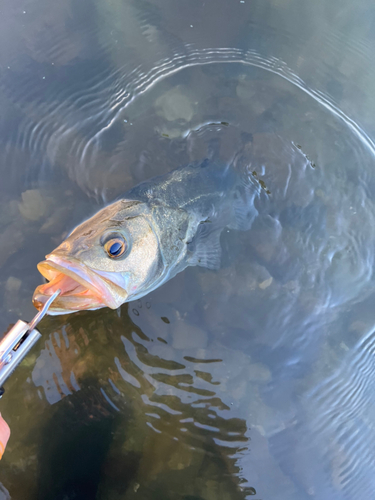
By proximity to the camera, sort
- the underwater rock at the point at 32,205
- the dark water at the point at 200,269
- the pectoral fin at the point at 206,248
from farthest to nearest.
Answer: the underwater rock at the point at 32,205 < the pectoral fin at the point at 206,248 < the dark water at the point at 200,269

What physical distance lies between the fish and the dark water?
0.97 ft

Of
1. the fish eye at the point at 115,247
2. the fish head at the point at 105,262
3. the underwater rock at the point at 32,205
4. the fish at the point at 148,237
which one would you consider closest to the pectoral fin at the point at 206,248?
the fish at the point at 148,237

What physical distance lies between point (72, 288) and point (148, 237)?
2.77 feet

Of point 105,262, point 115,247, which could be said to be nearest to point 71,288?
point 105,262

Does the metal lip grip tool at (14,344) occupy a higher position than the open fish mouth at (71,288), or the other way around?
the open fish mouth at (71,288)

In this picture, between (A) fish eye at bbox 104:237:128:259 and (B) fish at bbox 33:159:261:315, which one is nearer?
(B) fish at bbox 33:159:261:315

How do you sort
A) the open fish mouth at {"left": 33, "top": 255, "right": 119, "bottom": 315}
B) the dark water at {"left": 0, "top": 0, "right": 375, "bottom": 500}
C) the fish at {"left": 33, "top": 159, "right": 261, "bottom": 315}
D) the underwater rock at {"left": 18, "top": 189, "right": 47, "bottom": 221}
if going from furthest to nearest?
the underwater rock at {"left": 18, "top": 189, "right": 47, "bottom": 221} < the dark water at {"left": 0, "top": 0, "right": 375, "bottom": 500} < the fish at {"left": 33, "top": 159, "right": 261, "bottom": 315} < the open fish mouth at {"left": 33, "top": 255, "right": 119, "bottom": 315}

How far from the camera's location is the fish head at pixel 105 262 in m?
2.45

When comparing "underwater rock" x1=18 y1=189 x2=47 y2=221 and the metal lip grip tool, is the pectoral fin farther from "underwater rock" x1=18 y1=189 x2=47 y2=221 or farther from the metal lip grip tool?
the metal lip grip tool

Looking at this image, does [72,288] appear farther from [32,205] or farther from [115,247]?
[32,205]

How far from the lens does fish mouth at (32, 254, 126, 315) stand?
2.38 meters

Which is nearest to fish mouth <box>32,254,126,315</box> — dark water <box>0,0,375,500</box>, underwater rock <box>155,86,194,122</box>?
dark water <box>0,0,375,500</box>

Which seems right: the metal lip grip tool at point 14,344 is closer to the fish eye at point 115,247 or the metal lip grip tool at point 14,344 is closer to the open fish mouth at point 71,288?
the open fish mouth at point 71,288

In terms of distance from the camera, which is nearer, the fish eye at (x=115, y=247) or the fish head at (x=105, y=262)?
the fish head at (x=105, y=262)
